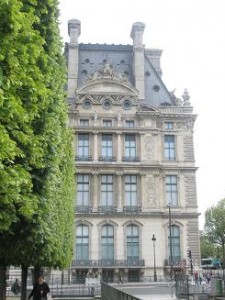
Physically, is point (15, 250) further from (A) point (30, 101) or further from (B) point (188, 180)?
(B) point (188, 180)

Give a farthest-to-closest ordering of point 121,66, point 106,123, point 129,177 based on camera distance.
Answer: point 121,66 < point 106,123 < point 129,177

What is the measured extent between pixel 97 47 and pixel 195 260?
2643 centimetres

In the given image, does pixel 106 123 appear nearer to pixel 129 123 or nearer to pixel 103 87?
pixel 129 123

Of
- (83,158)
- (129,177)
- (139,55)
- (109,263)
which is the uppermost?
(139,55)

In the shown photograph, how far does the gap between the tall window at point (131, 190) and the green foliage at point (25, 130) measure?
3564cm

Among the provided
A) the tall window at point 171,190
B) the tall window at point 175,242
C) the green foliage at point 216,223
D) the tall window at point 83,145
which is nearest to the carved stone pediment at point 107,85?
the tall window at point 83,145

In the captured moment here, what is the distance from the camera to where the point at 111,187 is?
50.8 meters

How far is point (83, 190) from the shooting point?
165ft

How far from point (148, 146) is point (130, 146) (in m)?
1.87

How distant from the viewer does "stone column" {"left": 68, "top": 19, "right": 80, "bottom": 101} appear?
178ft

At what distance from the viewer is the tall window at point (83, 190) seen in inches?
1975

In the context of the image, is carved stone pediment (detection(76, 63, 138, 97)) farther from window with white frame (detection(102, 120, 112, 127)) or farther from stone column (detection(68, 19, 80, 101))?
window with white frame (detection(102, 120, 112, 127))

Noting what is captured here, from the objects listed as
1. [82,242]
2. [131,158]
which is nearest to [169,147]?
[131,158]

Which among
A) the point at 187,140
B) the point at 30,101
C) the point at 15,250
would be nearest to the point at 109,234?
the point at 187,140
